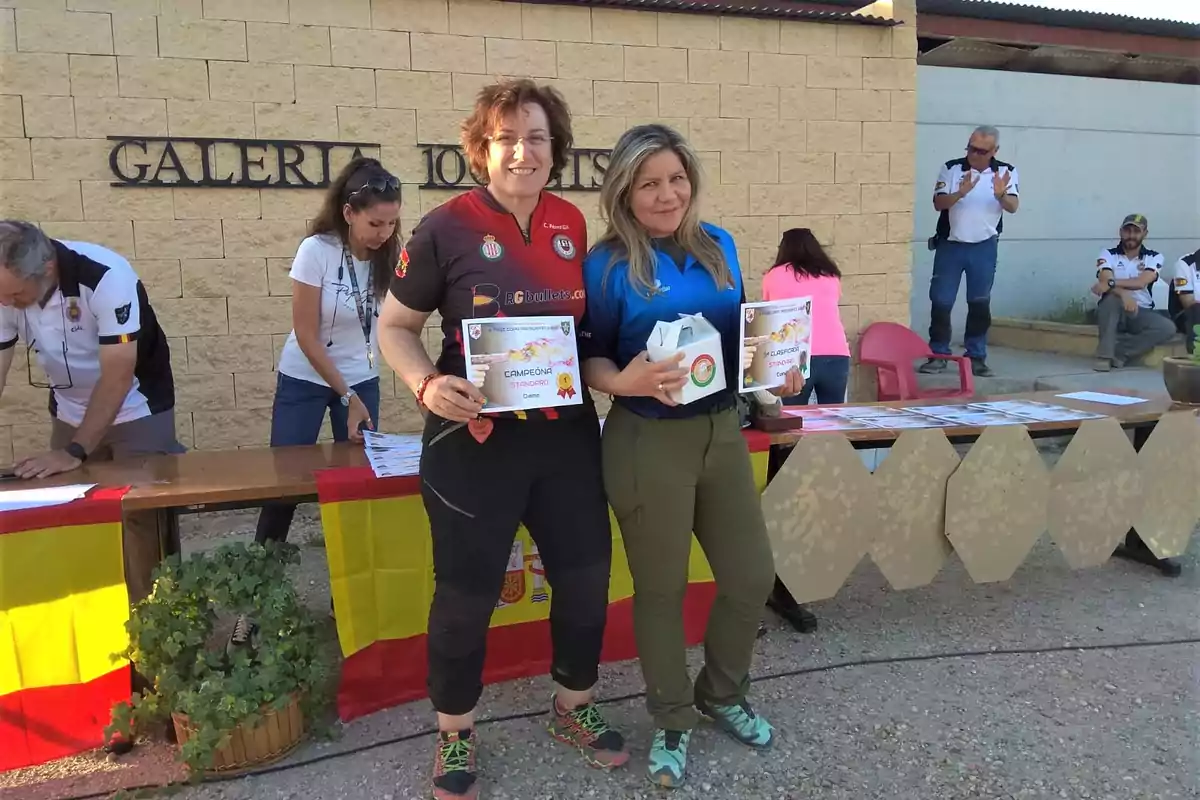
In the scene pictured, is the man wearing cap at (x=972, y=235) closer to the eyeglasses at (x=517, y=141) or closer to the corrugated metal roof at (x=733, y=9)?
the corrugated metal roof at (x=733, y=9)

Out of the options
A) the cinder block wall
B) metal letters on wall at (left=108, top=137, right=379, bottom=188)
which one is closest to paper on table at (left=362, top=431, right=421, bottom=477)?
the cinder block wall

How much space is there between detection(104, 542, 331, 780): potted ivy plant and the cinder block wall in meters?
2.74

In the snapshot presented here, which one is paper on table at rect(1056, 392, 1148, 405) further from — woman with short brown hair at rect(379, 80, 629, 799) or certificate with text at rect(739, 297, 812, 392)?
woman with short brown hair at rect(379, 80, 629, 799)

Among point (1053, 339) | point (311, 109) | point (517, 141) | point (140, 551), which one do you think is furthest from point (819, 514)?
point (1053, 339)

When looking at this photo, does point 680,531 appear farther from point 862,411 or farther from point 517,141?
point 862,411

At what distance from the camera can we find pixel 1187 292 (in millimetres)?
8188

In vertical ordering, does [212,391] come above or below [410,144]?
below

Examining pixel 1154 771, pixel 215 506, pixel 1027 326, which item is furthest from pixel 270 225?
pixel 1027 326

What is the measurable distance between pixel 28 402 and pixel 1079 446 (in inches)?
208

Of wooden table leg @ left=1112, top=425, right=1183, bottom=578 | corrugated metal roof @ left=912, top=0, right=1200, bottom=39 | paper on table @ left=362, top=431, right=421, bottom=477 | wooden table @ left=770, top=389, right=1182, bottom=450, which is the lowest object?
wooden table leg @ left=1112, top=425, right=1183, bottom=578

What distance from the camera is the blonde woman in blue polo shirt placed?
237 centimetres

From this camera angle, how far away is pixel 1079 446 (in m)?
3.86

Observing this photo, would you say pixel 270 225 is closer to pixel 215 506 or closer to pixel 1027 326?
pixel 215 506

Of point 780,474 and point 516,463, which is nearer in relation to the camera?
point 516,463
